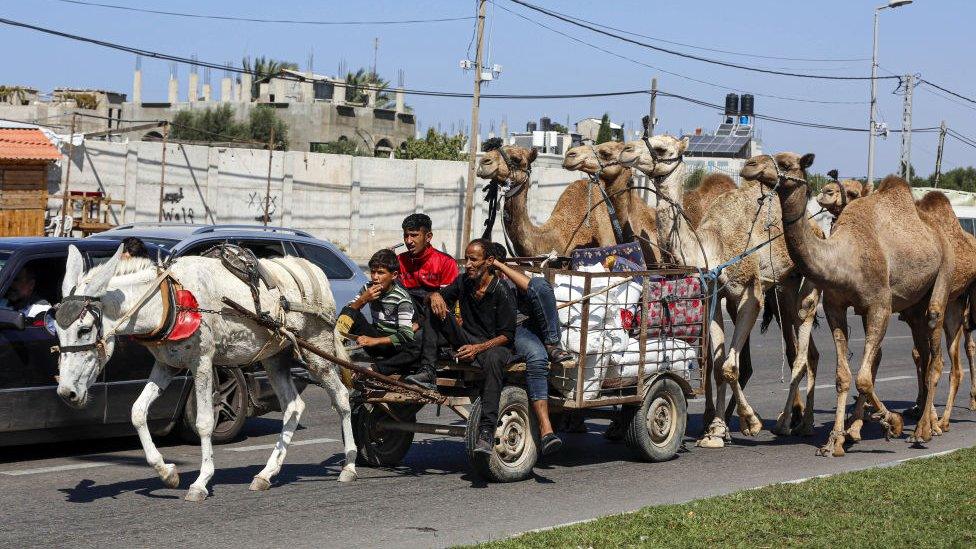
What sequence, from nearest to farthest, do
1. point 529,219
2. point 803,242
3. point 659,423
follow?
point 659,423
point 803,242
point 529,219

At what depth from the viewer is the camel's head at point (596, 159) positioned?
13.5 m

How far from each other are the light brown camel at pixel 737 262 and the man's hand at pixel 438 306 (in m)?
3.36

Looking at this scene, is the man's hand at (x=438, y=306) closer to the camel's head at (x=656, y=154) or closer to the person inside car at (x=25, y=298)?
the person inside car at (x=25, y=298)

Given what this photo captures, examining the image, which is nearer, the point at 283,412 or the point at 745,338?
the point at 283,412

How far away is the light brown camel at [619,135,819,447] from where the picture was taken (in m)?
12.5

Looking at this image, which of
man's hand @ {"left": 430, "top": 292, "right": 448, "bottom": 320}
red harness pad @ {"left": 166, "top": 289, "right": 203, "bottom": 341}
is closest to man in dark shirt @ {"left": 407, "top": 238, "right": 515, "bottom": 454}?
man's hand @ {"left": 430, "top": 292, "right": 448, "bottom": 320}

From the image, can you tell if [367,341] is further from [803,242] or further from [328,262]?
[328,262]

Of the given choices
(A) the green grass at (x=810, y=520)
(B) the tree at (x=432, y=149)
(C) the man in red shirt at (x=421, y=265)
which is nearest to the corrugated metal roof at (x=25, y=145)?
(C) the man in red shirt at (x=421, y=265)

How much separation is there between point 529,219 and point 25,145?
65.9ft

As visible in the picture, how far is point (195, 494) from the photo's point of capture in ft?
29.2

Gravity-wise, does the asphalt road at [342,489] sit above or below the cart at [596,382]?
below

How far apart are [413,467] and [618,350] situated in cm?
212

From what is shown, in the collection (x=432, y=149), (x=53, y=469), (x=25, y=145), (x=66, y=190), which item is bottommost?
(x=53, y=469)

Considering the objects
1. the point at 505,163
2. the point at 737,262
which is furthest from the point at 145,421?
the point at 737,262
